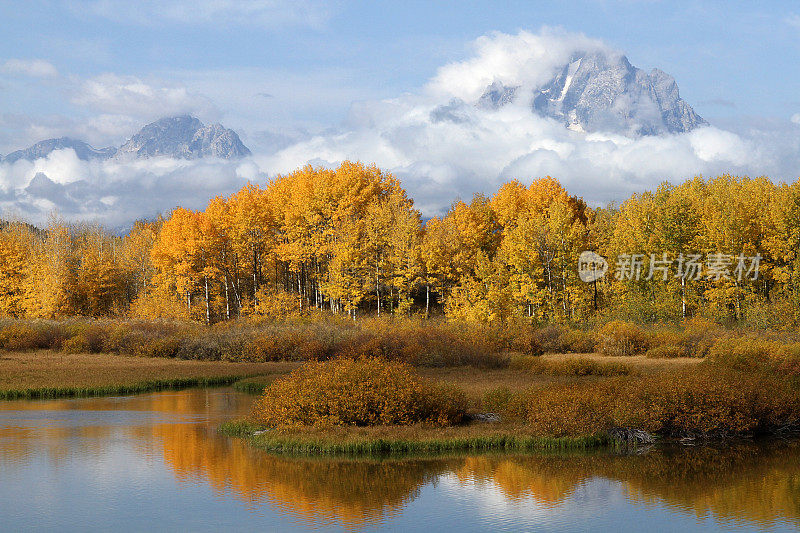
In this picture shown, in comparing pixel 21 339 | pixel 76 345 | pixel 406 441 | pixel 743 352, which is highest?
pixel 21 339

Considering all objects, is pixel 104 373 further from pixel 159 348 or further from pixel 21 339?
pixel 21 339

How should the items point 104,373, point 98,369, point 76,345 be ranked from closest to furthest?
point 104,373, point 98,369, point 76,345

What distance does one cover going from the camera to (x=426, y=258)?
216 feet

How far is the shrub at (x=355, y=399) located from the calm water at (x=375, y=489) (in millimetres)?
1887

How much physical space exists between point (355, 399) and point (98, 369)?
25635 mm

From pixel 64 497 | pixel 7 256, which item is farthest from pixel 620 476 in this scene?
pixel 7 256

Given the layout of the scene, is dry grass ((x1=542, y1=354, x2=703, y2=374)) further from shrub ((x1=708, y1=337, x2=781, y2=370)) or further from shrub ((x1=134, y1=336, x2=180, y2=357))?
shrub ((x1=134, y1=336, x2=180, y2=357))

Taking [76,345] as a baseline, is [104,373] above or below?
below

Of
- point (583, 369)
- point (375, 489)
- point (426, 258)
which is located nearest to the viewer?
point (375, 489)

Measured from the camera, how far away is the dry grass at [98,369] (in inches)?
1476

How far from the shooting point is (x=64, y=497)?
16.2 m

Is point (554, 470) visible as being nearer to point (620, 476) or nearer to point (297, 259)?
point (620, 476)

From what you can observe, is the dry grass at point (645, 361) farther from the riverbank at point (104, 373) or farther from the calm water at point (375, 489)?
the riverbank at point (104, 373)

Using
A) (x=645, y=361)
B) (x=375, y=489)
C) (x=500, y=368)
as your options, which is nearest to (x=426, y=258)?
(x=500, y=368)
